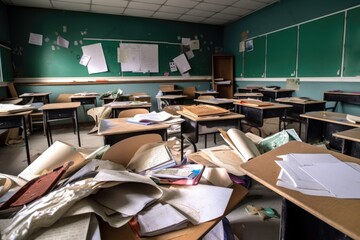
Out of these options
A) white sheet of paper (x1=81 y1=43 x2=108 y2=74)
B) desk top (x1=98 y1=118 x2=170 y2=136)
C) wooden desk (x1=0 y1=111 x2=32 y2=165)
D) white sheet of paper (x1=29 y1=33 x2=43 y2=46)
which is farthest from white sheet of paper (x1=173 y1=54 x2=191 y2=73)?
desk top (x1=98 y1=118 x2=170 y2=136)

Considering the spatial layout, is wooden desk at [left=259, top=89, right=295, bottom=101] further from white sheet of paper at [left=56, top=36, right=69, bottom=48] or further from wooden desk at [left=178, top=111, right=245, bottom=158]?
white sheet of paper at [left=56, top=36, right=69, bottom=48]

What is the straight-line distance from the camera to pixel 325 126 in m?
2.50

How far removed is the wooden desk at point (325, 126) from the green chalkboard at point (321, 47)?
2.25 m

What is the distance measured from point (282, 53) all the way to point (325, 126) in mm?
3316

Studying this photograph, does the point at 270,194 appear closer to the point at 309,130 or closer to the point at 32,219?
the point at 309,130

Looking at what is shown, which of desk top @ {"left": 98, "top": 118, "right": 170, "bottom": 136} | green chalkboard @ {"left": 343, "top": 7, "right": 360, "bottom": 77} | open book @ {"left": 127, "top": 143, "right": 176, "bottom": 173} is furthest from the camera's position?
green chalkboard @ {"left": 343, "top": 7, "right": 360, "bottom": 77}

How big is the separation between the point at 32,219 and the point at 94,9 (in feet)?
20.3

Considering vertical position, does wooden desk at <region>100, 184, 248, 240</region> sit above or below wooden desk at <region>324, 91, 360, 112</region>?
below

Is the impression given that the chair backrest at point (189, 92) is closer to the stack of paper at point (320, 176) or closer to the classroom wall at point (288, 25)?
the classroom wall at point (288, 25)

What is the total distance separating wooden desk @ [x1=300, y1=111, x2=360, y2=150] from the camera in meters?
2.21

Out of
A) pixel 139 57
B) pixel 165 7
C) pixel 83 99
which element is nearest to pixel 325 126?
pixel 83 99

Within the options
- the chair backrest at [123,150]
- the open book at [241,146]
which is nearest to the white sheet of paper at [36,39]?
the chair backrest at [123,150]

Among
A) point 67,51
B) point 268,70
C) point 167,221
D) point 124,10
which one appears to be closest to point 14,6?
point 67,51

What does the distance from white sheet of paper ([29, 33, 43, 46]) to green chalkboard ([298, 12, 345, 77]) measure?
604 centimetres
